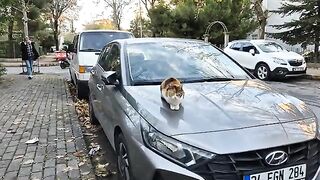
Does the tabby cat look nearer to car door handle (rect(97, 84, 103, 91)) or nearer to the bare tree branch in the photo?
car door handle (rect(97, 84, 103, 91))

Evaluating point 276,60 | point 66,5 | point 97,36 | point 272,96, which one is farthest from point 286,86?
point 66,5

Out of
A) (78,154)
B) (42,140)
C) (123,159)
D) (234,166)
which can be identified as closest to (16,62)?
(42,140)

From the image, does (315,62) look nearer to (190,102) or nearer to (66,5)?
(190,102)

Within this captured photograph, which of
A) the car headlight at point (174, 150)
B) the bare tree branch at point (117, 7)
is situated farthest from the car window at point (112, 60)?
the bare tree branch at point (117, 7)

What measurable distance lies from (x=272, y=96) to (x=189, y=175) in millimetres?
1375

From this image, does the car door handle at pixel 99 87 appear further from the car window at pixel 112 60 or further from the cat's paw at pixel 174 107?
the cat's paw at pixel 174 107

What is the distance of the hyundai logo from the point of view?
2.77 meters

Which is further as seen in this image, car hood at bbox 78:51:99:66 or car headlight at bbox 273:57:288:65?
car headlight at bbox 273:57:288:65

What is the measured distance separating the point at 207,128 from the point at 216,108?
36cm

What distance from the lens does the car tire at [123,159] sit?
3.59 metres

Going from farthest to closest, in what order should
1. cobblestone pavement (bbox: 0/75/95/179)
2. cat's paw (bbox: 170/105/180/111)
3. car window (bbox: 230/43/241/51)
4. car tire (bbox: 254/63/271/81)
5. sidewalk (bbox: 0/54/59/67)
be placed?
sidewalk (bbox: 0/54/59/67) < car window (bbox: 230/43/241/51) < car tire (bbox: 254/63/271/81) < cobblestone pavement (bbox: 0/75/95/179) < cat's paw (bbox: 170/105/180/111)

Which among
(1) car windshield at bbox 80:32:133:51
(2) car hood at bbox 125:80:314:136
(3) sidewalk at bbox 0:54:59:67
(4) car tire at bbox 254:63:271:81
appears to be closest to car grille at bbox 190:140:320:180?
(2) car hood at bbox 125:80:314:136

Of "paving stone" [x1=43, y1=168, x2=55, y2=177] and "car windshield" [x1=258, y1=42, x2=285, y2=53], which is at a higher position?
"car windshield" [x1=258, y1=42, x2=285, y2=53]

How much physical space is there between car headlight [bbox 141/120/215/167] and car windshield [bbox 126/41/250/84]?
1189 mm
